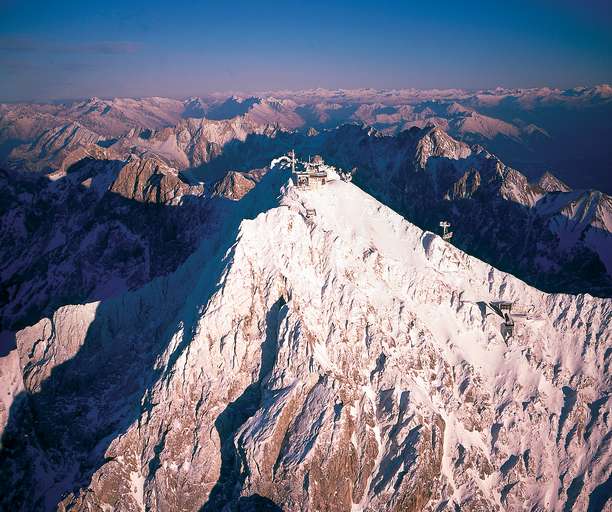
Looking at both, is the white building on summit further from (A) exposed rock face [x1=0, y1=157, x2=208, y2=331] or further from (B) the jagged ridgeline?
(A) exposed rock face [x1=0, y1=157, x2=208, y2=331]

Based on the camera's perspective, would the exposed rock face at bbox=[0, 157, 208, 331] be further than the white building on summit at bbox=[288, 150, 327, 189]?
Yes

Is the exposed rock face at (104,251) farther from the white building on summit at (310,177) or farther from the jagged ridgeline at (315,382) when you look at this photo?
the white building on summit at (310,177)

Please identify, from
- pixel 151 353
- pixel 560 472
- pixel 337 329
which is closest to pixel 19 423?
pixel 151 353

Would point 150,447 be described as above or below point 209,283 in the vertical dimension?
below

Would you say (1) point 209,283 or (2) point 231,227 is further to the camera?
(2) point 231,227

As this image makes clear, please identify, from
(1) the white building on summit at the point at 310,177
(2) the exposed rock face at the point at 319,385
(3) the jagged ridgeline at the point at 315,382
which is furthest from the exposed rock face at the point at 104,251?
(1) the white building on summit at the point at 310,177

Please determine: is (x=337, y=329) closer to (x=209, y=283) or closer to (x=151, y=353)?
(x=209, y=283)

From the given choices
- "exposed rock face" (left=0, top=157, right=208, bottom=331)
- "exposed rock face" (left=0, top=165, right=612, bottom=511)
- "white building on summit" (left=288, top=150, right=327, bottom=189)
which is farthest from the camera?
"exposed rock face" (left=0, top=157, right=208, bottom=331)

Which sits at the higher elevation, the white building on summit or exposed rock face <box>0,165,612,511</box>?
the white building on summit

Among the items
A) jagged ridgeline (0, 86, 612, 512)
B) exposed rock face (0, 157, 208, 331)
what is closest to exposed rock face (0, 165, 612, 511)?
jagged ridgeline (0, 86, 612, 512)
